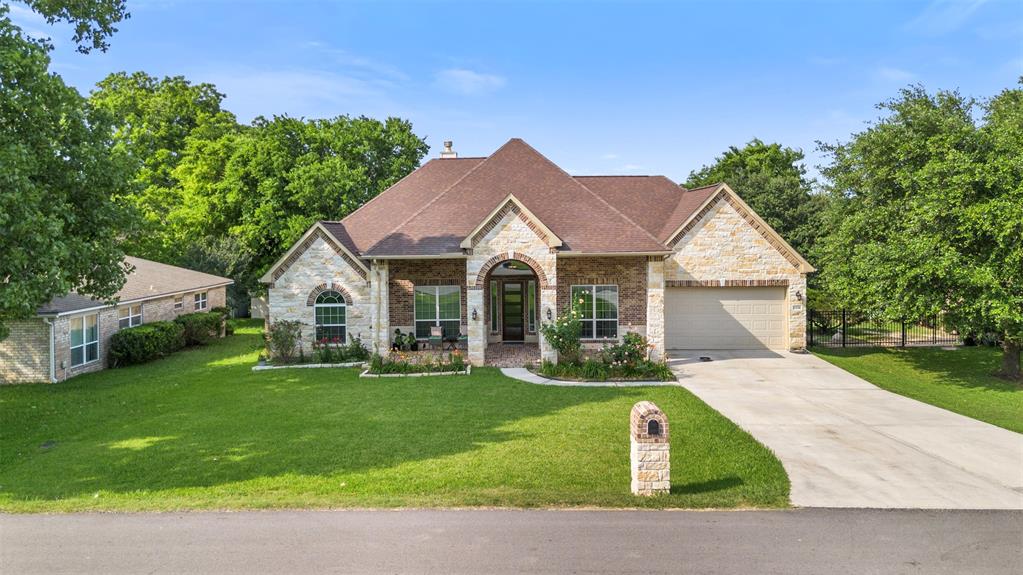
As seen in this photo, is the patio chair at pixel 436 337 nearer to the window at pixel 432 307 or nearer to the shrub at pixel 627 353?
the window at pixel 432 307

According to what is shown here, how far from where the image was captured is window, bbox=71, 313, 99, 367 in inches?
725

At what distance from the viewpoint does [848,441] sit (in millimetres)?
10383

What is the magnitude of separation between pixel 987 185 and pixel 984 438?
7.43 metres

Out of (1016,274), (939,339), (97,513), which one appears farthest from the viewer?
(939,339)

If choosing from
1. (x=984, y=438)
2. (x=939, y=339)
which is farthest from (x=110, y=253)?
(x=939, y=339)

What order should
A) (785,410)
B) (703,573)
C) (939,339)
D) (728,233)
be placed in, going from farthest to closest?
(939,339) → (728,233) → (785,410) → (703,573)

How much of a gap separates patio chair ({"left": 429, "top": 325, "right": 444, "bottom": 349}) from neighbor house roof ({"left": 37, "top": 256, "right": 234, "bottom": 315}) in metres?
9.31

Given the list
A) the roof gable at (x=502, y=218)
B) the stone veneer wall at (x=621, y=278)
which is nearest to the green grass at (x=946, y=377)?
the stone veneer wall at (x=621, y=278)

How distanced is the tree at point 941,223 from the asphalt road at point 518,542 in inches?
353

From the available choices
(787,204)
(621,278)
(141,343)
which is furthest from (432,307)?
(787,204)

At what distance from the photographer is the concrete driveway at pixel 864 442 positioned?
8.04m

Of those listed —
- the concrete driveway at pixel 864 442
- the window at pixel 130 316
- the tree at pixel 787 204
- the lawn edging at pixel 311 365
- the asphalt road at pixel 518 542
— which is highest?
the tree at pixel 787 204

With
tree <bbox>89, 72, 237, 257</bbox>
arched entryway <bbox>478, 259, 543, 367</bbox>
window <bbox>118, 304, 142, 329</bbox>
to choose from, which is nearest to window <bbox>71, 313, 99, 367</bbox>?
window <bbox>118, 304, 142, 329</bbox>

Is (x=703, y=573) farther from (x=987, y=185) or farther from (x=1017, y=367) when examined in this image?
(x=1017, y=367)
